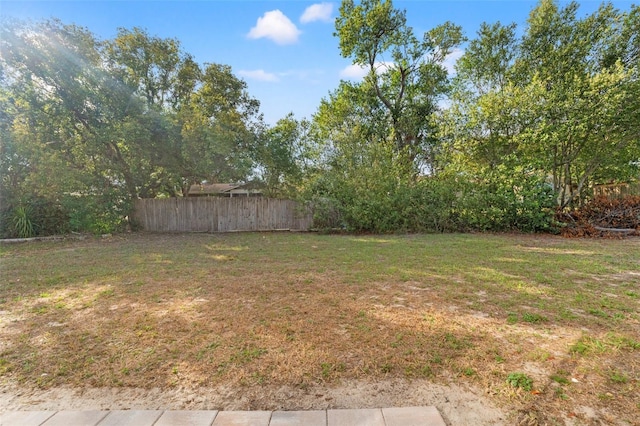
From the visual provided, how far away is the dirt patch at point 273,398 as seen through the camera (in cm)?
155

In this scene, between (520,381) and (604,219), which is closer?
(520,381)

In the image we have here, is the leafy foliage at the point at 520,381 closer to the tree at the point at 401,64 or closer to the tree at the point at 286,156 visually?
the tree at the point at 286,156

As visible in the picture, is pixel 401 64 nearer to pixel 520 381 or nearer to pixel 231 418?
pixel 520 381

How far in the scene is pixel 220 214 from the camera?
10289mm

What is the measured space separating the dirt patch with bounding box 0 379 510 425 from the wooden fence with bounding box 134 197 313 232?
8728 mm

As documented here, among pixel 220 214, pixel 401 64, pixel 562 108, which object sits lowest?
pixel 220 214

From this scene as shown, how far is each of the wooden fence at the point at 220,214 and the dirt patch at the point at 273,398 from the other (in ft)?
28.6

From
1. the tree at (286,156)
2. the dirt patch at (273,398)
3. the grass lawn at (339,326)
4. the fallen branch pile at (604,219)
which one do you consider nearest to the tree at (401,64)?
the tree at (286,156)

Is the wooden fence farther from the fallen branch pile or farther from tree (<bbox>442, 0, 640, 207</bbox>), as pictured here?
the fallen branch pile

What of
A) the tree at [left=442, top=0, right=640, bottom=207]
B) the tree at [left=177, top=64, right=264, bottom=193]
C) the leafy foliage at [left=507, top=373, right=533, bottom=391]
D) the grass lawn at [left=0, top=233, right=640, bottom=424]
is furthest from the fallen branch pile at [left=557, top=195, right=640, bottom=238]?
the tree at [left=177, top=64, right=264, bottom=193]

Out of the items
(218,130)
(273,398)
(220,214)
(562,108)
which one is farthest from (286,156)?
(273,398)

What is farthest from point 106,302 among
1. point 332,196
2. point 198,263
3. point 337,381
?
point 332,196

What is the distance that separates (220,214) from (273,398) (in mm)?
9311

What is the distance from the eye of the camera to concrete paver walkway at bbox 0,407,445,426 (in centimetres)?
143
